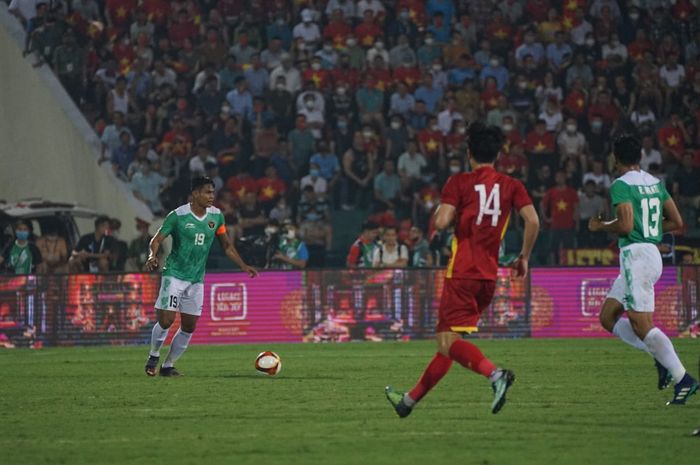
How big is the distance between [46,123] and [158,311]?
14.1 metres

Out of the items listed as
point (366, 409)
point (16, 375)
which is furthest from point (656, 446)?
point (16, 375)

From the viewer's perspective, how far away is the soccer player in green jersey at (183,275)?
56.1ft

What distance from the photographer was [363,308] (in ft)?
81.3

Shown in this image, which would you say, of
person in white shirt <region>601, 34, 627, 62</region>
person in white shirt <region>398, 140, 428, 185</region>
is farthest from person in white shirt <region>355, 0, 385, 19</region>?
person in white shirt <region>601, 34, 627, 62</region>

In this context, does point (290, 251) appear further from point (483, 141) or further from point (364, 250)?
point (483, 141)

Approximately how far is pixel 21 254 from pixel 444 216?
17.2 meters

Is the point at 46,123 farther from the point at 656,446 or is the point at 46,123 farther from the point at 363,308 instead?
the point at 656,446

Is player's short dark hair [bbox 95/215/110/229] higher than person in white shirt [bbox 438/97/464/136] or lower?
lower

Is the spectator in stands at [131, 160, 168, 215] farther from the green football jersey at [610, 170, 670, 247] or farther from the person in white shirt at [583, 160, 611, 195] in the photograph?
the green football jersey at [610, 170, 670, 247]

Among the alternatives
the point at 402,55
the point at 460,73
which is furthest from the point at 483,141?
the point at 402,55

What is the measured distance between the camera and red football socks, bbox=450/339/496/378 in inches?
417

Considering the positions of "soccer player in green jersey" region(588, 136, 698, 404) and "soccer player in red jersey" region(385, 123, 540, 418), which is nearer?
"soccer player in red jersey" region(385, 123, 540, 418)

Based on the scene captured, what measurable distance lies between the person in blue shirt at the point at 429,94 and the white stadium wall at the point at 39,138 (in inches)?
270

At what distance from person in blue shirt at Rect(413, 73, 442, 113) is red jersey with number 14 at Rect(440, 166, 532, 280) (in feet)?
61.4
